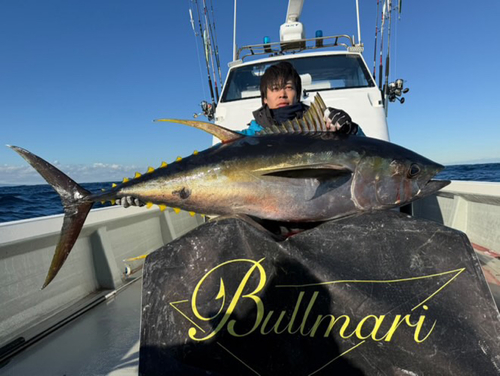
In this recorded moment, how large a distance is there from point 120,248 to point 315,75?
3957 millimetres

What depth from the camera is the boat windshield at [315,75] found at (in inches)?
193

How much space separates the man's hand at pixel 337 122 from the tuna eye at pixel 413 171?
439mm

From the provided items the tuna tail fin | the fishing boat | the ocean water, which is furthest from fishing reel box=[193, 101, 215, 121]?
the tuna tail fin

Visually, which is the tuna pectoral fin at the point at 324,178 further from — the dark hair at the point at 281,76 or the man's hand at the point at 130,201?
the dark hair at the point at 281,76

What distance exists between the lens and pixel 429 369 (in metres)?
1.12

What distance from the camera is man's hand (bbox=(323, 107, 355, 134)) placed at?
1.91 meters

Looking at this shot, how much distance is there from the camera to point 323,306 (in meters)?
1.22

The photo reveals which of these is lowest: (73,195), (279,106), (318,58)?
(73,195)

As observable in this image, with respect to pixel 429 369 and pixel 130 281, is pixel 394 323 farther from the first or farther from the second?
pixel 130 281

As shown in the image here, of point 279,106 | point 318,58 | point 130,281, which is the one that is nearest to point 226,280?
point 279,106

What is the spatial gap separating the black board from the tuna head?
1.12ft

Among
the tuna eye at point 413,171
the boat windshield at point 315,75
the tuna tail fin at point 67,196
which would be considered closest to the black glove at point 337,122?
the tuna eye at point 413,171

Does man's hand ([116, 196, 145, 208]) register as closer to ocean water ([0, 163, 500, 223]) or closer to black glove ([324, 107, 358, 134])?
ocean water ([0, 163, 500, 223])

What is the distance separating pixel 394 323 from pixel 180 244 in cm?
91
